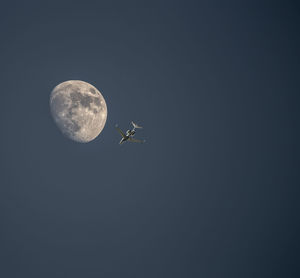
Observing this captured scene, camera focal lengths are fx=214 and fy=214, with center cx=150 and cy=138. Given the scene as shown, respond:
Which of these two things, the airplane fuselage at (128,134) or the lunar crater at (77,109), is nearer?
the airplane fuselage at (128,134)

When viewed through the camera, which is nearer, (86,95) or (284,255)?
(86,95)

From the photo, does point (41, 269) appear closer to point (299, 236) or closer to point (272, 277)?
point (272, 277)

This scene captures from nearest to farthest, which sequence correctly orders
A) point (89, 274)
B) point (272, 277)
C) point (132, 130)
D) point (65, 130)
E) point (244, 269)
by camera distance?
point (132, 130), point (65, 130), point (89, 274), point (244, 269), point (272, 277)

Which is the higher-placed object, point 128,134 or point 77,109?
point 77,109

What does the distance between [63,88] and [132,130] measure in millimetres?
25636

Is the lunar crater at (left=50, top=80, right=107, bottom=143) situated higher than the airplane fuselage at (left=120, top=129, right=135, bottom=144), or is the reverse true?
the lunar crater at (left=50, top=80, right=107, bottom=143)

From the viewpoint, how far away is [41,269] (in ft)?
277

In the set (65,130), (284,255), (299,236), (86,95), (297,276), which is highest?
(86,95)

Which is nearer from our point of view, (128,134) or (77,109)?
(128,134)

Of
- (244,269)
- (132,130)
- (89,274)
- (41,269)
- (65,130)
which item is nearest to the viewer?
(132,130)

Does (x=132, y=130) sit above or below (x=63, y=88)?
below

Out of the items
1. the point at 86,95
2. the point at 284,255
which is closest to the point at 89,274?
the point at 86,95

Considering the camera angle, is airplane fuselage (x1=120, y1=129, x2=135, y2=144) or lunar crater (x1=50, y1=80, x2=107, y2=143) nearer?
airplane fuselage (x1=120, y1=129, x2=135, y2=144)

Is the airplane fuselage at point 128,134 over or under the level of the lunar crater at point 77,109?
under
